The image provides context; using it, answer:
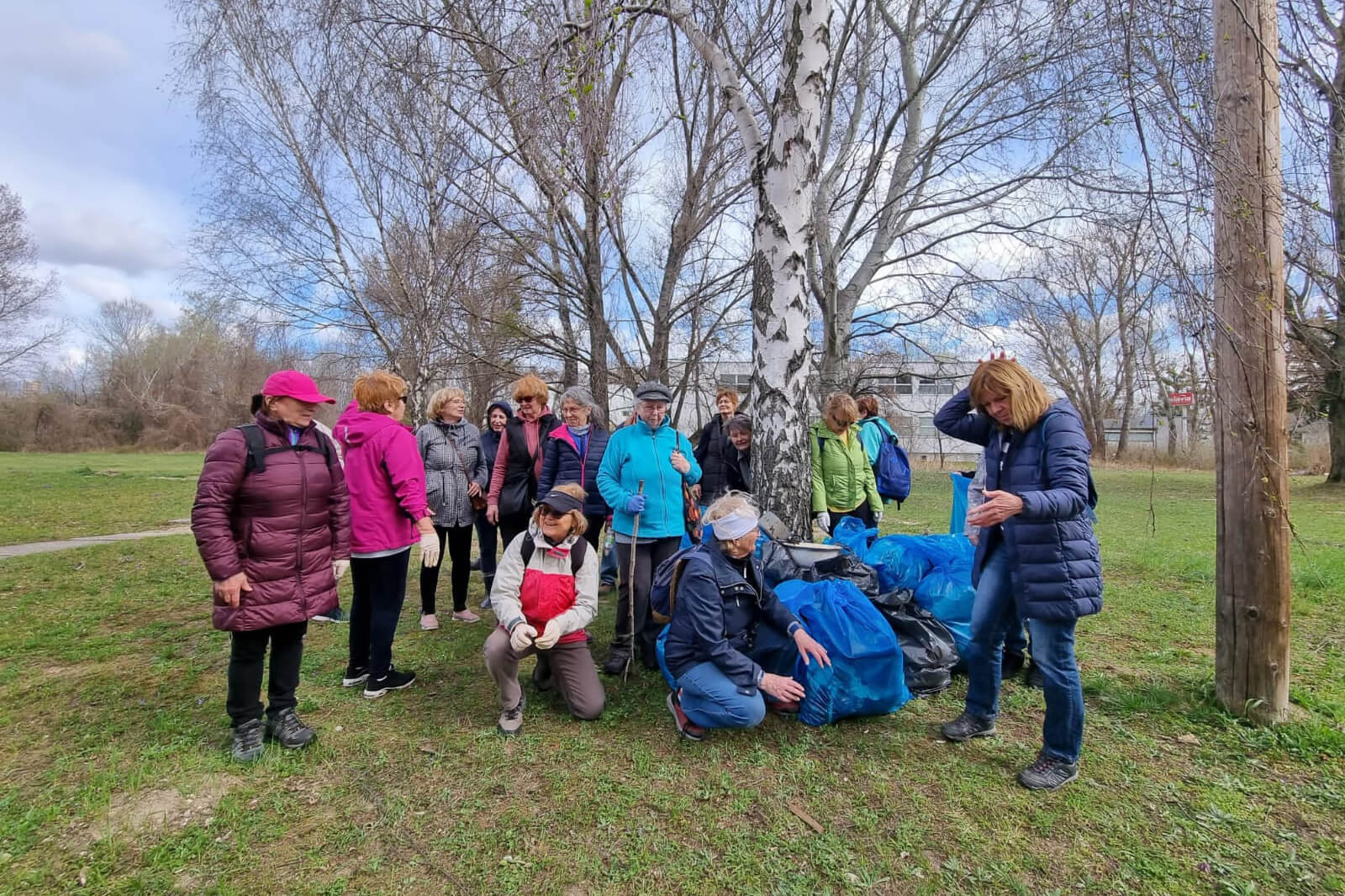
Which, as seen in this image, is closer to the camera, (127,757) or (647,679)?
(127,757)

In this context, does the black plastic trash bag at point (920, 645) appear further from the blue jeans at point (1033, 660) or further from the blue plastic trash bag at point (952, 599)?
the blue jeans at point (1033, 660)

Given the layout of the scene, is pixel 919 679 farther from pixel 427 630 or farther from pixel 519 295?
pixel 519 295

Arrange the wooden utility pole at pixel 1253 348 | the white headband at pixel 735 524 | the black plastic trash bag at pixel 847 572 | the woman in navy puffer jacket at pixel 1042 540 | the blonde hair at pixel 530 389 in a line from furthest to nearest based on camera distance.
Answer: the blonde hair at pixel 530 389 < the black plastic trash bag at pixel 847 572 < the white headband at pixel 735 524 < the wooden utility pole at pixel 1253 348 < the woman in navy puffer jacket at pixel 1042 540

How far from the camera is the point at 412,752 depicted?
2883mm

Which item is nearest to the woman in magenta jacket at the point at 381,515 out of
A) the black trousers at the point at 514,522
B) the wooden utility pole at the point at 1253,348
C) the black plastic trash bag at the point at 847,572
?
the black trousers at the point at 514,522

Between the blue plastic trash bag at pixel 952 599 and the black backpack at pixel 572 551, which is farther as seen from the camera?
the blue plastic trash bag at pixel 952 599

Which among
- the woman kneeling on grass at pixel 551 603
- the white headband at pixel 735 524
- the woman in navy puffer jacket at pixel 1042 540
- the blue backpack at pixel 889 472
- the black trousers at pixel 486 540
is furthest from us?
the blue backpack at pixel 889 472

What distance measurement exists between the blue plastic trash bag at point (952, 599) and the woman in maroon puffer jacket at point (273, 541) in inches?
123

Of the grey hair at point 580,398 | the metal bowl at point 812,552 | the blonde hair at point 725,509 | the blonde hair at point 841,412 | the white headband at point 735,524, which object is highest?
the grey hair at point 580,398

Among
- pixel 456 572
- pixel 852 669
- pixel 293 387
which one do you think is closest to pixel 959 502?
pixel 852 669

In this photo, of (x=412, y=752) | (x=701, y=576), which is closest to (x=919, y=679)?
(x=701, y=576)

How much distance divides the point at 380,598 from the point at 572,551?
1.13 metres

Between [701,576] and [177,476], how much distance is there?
23.2m

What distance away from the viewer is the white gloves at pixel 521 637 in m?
2.97
